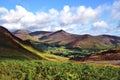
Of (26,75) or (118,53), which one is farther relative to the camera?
(118,53)

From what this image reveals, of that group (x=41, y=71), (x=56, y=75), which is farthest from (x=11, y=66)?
(x=56, y=75)

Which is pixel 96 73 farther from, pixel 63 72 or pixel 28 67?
pixel 28 67

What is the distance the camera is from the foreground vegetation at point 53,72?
62.2 meters

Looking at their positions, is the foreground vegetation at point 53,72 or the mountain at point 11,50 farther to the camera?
the mountain at point 11,50

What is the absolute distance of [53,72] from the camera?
219 ft

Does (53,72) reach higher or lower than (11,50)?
lower

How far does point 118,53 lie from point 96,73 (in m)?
74.0

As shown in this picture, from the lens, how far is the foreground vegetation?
2447 inches

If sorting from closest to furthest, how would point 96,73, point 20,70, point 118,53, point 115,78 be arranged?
1. point 115,78
2. point 96,73
3. point 20,70
4. point 118,53

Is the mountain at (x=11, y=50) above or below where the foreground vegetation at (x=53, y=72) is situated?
above

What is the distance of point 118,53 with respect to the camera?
13538 centimetres

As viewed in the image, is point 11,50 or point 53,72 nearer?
point 53,72

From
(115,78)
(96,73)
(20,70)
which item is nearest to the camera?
(115,78)

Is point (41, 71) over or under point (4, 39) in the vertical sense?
under
